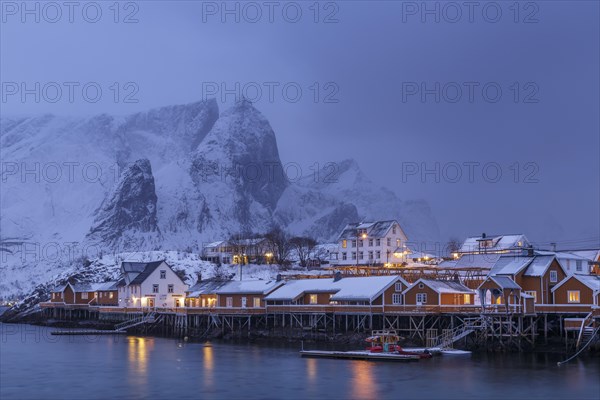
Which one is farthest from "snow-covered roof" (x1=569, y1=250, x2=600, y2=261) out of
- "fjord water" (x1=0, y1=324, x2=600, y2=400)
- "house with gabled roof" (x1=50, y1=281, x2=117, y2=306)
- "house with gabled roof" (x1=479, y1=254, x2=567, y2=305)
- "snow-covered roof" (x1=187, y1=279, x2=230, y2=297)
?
"house with gabled roof" (x1=50, y1=281, x2=117, y2=306)

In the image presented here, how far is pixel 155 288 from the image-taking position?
120 meters

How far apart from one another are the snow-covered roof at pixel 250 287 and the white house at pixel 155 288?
21.9 m

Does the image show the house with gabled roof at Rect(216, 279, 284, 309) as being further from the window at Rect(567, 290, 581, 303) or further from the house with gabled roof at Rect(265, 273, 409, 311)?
the window at Rect(567, 290, 581, 303)

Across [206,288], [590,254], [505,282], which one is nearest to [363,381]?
[505,282]

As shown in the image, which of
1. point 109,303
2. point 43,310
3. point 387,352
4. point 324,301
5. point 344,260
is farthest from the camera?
point 43,310

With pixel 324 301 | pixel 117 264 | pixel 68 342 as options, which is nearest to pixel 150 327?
pixel 68 342

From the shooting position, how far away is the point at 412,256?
475ft

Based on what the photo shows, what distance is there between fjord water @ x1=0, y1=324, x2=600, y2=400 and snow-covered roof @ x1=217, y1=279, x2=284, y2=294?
1897cm

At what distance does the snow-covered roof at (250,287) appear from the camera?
96000 millimetres

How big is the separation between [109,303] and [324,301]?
54987 mm

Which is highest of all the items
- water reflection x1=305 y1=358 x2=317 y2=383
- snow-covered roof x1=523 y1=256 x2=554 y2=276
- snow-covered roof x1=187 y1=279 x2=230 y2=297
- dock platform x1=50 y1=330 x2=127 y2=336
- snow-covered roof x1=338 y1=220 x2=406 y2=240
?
snow-covered roof x1=338 y1=220 x2=406 y2=240

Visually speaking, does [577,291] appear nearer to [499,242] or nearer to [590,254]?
[590,254]

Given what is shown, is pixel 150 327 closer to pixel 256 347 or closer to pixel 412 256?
pixel 256 347

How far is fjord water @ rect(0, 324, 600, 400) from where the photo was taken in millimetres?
50906
